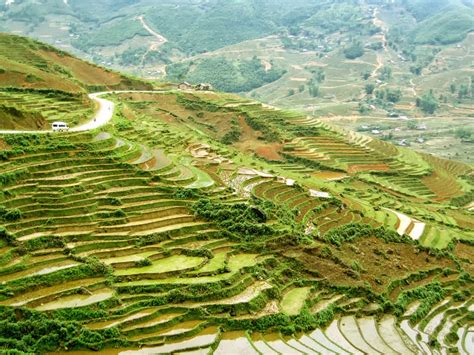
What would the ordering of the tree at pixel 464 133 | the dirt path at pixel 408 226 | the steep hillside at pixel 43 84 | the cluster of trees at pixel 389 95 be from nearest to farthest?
1. the steep hillside at pixel 43 84
2. the dirt path at pixel 408 226
3. the tree at pixel 464 133
4. the cluster of trees at pixel 389 95

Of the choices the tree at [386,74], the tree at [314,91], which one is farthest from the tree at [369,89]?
the tree at [386,74]

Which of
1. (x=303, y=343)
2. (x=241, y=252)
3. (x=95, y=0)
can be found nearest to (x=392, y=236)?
(x=241, y=252)

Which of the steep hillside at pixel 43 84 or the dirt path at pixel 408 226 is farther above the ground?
the steep hillside at pixel 43 84

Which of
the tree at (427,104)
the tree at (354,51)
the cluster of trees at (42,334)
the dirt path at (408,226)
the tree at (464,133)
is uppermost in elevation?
the tree at (354,51)

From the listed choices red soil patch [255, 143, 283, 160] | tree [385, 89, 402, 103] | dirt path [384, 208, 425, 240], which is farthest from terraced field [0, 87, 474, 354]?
tree [385, 89, 402, 103]

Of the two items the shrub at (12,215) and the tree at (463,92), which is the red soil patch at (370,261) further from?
the tree at (463,92)

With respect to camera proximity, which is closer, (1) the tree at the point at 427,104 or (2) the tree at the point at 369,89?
(1) the tree at the point at 427,104
